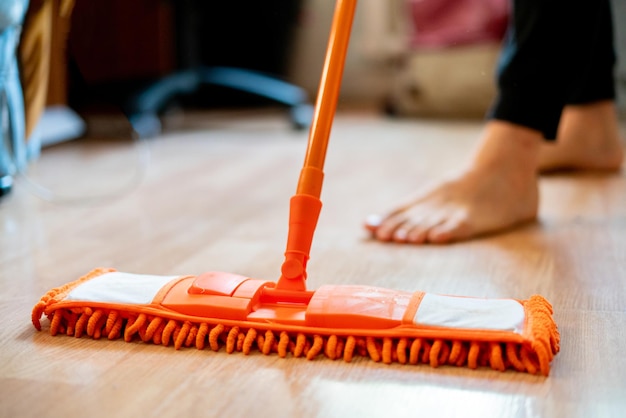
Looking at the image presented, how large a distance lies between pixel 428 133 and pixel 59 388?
1768mm

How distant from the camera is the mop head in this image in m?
0.60

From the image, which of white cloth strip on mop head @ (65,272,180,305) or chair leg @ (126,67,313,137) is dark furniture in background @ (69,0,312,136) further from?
white cloth strip on mop head @ (65,272,180,305)

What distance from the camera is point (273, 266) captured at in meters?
0.93

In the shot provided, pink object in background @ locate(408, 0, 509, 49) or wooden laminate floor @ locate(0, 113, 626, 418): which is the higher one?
pink object in background @ locate(408, 0, 509, 49)

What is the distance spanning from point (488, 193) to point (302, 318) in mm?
513

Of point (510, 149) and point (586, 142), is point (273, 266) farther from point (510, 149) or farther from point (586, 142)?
point (586, 142)

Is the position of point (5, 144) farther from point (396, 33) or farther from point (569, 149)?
point (396, 33)

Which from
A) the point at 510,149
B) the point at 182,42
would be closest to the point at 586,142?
the point at 510,149

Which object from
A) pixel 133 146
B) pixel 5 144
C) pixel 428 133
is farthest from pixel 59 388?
pixel 428 133

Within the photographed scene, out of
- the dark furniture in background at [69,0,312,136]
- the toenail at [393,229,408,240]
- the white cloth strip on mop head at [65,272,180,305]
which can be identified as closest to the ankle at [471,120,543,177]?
the toenail at [393,229,408,240]

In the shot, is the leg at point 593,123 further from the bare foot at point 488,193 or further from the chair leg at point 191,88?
the chair leg at point 191,88

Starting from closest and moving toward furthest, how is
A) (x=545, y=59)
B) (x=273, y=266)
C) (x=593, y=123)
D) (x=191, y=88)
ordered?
(x=273, y=266) < (x=545, y=59) < (x=593, y=123) < (x=191, y=88)

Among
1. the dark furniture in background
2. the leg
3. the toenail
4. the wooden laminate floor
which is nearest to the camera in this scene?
the wooden laminate floor

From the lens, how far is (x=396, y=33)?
3.02 metres
